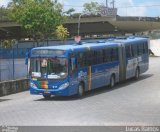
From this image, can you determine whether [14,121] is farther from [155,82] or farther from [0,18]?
[0,18]

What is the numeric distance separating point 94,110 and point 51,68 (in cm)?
552

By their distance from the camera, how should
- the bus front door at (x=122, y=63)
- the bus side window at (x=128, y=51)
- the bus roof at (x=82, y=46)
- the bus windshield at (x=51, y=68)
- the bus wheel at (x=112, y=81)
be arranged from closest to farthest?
the bus windshield at (x=51, y=68) < the bus roof at (x=82, y=46) < the bus wheel at (x=112, y=81) < the bus front door at (x=122, y=63) < the bus side window at (x=128, y=51)

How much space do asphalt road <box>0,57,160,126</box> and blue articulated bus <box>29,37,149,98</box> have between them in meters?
0.55

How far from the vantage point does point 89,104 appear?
22109 mm

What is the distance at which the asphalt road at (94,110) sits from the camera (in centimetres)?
1632

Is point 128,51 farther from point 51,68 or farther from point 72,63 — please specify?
point 51,68

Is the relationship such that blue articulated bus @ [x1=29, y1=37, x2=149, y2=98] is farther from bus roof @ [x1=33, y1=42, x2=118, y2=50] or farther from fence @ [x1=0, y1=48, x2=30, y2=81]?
fence @ [x1=0, y1=48, x2=30, y2=81]

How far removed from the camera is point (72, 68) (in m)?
24.8

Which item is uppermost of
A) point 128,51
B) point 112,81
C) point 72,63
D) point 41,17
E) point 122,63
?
point 41,17

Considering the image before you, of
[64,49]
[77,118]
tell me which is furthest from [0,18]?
[77,118]

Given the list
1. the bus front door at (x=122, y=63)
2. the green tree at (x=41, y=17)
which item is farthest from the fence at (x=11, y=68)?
the green tree at (x=41, y=17)

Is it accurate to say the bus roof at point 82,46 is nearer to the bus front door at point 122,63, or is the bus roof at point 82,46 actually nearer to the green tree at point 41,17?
the bus front door at point 122,63

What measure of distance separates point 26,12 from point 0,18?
1325 inches

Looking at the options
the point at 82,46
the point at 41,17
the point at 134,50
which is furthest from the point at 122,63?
the point at 41,17
